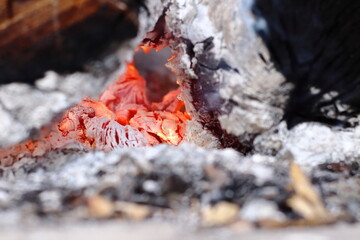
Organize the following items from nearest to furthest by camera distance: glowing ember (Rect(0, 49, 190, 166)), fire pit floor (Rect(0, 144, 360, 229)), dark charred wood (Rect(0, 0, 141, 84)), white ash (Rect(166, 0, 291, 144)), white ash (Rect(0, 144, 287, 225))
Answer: fire pit floor (Rect(0, 144, 360, 229))
white ash (Rect(0, 144, 287, 225))
dark charred wood (Rect(0, 0, 141, 84))
white ash (Rect(166, 0, 291, 144))
glowing ember (Rect(0, 49, 190, 166))

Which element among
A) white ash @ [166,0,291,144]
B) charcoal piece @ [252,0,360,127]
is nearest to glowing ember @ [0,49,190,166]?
white ash @ [166,0,291,144]

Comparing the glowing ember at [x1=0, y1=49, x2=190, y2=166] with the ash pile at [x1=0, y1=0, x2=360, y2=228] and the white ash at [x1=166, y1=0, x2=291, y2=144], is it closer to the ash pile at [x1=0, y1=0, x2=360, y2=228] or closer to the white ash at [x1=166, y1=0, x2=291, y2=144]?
the ash pile at [x1=0, y1=0, x2=360, y2=228]

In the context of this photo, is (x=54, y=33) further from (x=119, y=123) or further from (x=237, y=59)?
(x=119, y=123)

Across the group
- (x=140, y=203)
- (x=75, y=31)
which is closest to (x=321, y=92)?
(x=140, y=203)

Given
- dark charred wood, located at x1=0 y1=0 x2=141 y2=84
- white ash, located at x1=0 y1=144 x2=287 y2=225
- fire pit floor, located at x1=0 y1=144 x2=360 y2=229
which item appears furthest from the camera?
dark charred wood, located at x1=0 y1=0 x2=141 y2=84

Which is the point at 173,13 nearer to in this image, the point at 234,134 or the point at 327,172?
the point at 234,134
